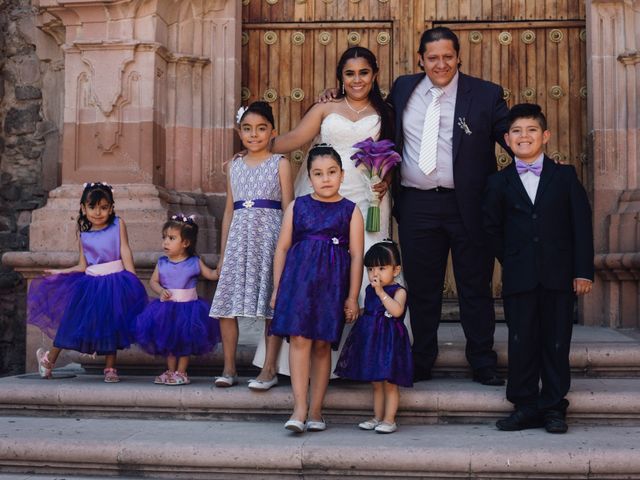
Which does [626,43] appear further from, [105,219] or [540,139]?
[105,219]

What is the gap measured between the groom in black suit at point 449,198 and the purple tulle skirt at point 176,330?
121 cm

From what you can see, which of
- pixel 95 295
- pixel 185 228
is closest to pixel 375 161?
pixel 185 228

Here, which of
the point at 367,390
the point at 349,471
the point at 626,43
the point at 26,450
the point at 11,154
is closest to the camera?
the point at 349,471

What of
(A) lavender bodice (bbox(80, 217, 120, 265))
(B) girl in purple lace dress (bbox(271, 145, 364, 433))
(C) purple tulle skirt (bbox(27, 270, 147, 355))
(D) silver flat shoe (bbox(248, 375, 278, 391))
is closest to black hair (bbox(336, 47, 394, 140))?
(B) girl in purple lace dress (bbox(271, 145, 364, 433))

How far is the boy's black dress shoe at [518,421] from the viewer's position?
4344mm

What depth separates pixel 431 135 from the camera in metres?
4.95

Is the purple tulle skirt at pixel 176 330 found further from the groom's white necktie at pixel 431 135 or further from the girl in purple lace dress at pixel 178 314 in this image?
the groom's white necktie at pixel 431 135

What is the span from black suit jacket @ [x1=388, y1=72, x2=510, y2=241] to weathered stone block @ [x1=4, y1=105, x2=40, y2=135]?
4.05 metres

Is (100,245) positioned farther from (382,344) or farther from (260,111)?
(382,344)

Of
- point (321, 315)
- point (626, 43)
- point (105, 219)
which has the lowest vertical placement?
point (321, 315)

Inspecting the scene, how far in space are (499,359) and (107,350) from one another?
7.73 ft

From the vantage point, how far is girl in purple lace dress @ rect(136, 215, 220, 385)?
5.00 meters

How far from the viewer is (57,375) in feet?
18.3

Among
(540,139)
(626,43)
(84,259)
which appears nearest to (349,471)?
(540,139)
